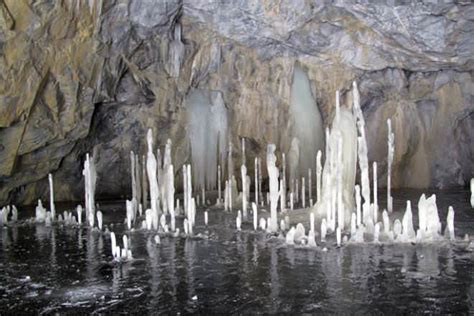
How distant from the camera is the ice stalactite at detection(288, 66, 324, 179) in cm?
3111

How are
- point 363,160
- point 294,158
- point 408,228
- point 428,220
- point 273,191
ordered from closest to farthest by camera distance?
point 408,228, point 428,220, point 273,191, point 363,160, point 294,158

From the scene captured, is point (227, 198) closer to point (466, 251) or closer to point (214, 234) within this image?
point (214, 234)

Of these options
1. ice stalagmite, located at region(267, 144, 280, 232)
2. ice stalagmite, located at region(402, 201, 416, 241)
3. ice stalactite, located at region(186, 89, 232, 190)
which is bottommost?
ice stalagmite, located at region(402, 201, 416, 241)

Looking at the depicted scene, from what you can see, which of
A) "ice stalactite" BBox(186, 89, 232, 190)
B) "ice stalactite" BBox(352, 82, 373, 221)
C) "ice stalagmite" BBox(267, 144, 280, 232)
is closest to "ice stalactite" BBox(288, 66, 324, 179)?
"ice stalactite" BBox(186, 89, 232, 190)

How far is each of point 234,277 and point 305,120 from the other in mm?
19585

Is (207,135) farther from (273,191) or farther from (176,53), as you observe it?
(273,191)

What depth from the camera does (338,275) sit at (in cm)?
1280

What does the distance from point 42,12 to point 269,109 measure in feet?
47.6

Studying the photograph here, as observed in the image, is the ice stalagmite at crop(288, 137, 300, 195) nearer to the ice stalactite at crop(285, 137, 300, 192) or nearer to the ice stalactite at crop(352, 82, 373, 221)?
the ice stalactite at crop(285, 137, 300, 192)

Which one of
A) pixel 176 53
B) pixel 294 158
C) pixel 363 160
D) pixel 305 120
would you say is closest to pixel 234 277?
Answer: pixel 363 160

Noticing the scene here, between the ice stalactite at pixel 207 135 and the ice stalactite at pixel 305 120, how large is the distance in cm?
406

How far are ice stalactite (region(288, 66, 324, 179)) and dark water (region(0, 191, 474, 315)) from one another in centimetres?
1369

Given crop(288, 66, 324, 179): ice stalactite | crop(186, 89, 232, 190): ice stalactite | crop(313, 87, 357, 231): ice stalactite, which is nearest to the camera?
crop(313, 87, 357, 231): ice stalactite

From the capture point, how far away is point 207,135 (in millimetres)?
32406
